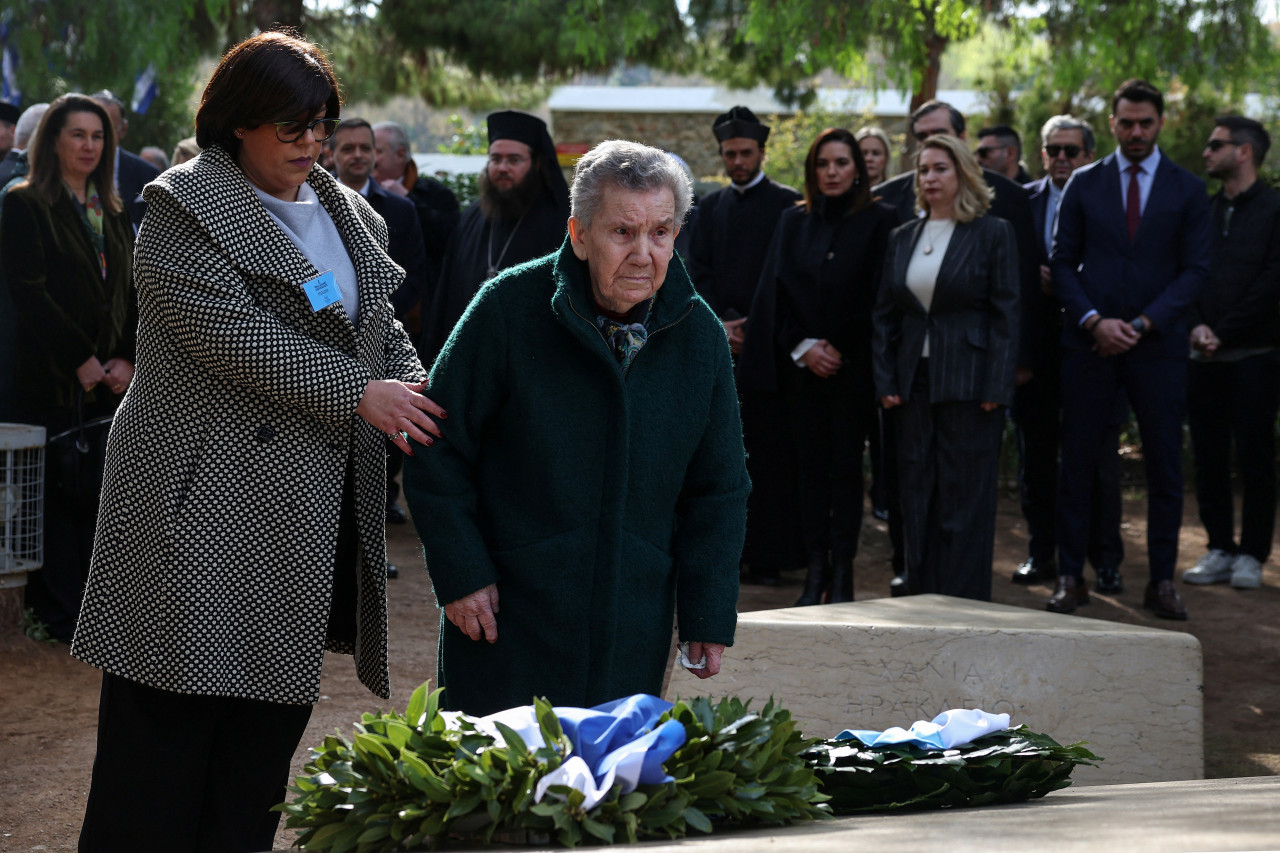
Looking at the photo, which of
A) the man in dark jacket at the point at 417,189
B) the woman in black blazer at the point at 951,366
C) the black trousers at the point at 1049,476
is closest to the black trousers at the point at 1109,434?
the black trousers at the point at 1049,476

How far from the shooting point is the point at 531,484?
285cm

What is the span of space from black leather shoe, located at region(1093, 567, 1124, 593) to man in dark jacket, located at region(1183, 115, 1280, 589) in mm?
593

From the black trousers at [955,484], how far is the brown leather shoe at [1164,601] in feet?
3.95

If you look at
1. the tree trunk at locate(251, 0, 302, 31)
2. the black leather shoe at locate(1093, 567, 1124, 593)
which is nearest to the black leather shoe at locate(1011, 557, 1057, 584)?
the black leather shoe at locate(1093, 567, 1124, 593)

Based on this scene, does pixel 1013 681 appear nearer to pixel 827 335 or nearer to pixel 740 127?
pixel 827 335

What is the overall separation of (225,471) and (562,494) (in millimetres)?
680

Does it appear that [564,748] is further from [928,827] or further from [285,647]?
[285,647]

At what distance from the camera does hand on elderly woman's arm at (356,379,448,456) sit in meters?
2.78

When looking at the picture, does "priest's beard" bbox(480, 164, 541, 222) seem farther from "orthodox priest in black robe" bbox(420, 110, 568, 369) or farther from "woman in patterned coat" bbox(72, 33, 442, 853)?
"woman in patterned coat" bbox(72, 33, 442, 853)

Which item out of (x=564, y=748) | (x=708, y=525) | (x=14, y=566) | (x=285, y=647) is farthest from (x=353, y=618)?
(x=14, y=566)

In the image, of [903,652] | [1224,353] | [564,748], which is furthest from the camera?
[1224,353]

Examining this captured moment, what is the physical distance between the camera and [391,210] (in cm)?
724

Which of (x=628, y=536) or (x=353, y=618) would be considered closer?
(x=628, y=536)

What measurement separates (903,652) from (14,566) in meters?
3.83
